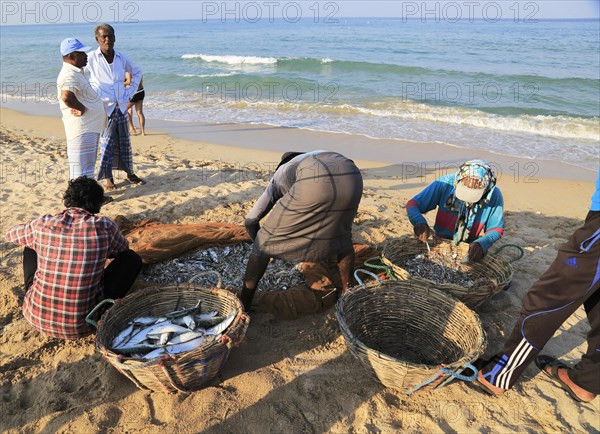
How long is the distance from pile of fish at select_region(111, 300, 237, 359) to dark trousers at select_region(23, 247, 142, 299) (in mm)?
275

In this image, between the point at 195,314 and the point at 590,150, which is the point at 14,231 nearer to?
the point at 195,314

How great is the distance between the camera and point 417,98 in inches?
486

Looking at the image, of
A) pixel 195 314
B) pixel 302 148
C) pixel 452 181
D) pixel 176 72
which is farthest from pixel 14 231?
pixel 176 72

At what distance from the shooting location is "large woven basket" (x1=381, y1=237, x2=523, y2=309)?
9.79ft

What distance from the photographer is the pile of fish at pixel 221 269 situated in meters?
3.52

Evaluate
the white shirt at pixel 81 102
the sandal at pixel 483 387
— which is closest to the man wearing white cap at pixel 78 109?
the white shirt at pixel 81 102

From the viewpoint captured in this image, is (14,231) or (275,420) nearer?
(275,420)

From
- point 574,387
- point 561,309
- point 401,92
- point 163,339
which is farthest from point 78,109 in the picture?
point 401,92

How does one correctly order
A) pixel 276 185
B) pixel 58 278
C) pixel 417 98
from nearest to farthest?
pixel 58 278 → pixel 276 185 → pixel 417 98

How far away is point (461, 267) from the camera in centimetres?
358

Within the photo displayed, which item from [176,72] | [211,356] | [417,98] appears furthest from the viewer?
[176,72]

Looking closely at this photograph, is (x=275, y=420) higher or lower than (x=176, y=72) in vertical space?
lower

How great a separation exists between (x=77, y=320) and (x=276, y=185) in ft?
4.90

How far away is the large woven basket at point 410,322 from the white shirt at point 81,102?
341cm
